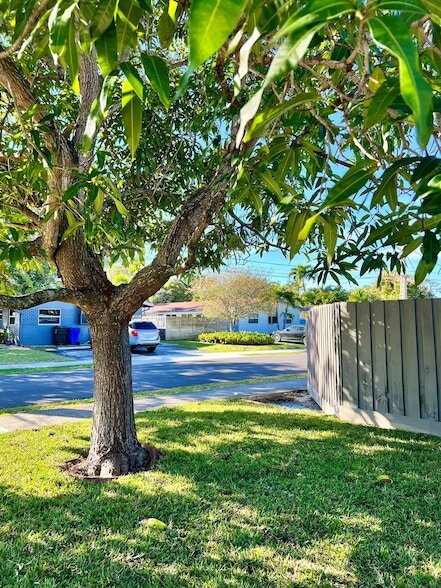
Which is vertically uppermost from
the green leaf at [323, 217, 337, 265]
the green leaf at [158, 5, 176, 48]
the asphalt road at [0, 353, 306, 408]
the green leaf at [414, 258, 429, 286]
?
the green leaf at [158, 5, 176, 48]

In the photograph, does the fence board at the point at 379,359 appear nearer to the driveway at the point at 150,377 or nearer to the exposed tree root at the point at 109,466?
the exposed tree root at the point at 109,466

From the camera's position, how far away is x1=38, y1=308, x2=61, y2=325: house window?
24.8m

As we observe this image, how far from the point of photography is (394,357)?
5488 mm

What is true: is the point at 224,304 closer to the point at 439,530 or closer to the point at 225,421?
the point at 225,421

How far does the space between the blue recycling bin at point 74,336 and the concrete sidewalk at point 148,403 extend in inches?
654

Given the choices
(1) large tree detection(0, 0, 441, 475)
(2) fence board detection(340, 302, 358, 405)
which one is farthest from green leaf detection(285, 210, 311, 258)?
(2) fence board detection(340, 302, 358, 405)

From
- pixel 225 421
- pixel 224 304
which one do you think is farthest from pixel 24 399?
pixel 224 304

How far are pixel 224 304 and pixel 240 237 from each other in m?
24.1

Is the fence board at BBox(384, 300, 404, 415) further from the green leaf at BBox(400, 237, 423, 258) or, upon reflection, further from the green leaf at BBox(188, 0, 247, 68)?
the green leaf at BBox(188, 0, 247, 68)

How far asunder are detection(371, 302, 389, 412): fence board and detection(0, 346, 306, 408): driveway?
6041 mm

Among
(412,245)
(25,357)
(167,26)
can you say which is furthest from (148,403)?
(25,357)

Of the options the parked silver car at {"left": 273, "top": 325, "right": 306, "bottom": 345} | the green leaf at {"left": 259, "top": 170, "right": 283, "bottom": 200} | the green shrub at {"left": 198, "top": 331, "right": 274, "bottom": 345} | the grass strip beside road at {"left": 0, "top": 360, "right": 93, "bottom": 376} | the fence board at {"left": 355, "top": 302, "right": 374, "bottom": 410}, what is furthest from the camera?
the parked silver car at {"left": 273, "top": 325, "right": 306, "bottom": 345}

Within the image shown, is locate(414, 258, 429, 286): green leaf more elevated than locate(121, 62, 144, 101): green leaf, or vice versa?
locate(121, 62, 144, 101): green leaf

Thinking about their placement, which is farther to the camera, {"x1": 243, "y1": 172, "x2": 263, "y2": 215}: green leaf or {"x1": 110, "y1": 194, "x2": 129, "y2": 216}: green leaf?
{"x1": 110, "y1": 194, "x2": 129, "y2": 216}: green leaf
